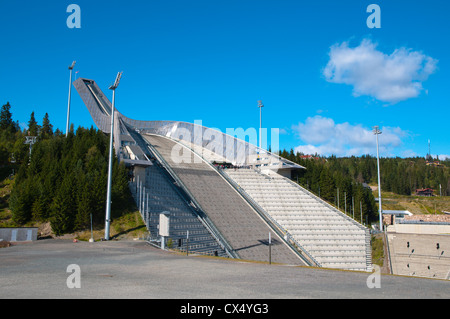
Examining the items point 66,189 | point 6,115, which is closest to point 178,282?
point 66,189

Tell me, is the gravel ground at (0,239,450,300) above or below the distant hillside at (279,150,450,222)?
below

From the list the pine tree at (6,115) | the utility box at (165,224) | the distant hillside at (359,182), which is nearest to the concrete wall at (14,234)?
the utility box at (165,224)

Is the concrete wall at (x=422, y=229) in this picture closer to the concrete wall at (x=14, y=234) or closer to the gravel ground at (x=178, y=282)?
the gravel ground at (x=178, y=282)

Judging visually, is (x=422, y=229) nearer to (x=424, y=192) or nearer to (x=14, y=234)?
(x=14, y=234)

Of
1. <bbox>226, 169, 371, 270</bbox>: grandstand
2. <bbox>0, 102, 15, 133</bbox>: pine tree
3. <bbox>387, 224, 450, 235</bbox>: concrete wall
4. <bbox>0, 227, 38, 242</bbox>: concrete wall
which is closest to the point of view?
<bbox>0, 227, 38, 242</bbox>: concrete wall

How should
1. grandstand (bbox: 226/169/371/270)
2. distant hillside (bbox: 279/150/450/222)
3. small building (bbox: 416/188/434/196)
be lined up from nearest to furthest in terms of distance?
1. grandstand (bbox: 226/169/371/270)
2. distant hillside (bbox: 279/150/450/222)
3. small building (bbox: 416/188/434/196)

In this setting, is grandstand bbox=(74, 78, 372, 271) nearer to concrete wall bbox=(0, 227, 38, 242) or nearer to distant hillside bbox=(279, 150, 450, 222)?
concrete wall bbox=(0, 227, 38, 242)

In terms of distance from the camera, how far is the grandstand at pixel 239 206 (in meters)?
21.4

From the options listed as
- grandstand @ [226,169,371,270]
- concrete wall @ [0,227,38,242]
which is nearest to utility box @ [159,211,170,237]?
concrete wall @ [0,227,38,242]

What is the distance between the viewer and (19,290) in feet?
20.3

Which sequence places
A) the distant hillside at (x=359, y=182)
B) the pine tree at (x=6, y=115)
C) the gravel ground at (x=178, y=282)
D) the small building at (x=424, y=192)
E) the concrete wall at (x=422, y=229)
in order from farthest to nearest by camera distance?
the small building at (x=424, y=192)
the pine tree at (x=6, y=115)
the distant hillside at (x=359, y=182)
the concrete wall at (x=422, y=229)
the gravel ground at (x=178, y=282)

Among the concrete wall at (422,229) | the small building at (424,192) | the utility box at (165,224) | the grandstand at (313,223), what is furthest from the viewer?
the small building at (424,192)

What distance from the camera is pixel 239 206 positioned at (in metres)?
27.5

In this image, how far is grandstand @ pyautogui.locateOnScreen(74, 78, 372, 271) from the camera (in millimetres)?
21438
